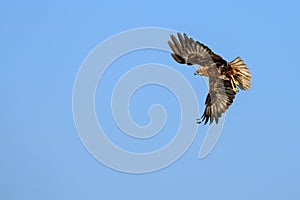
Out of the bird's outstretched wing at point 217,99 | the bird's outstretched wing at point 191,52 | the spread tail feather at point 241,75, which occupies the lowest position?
the bird's outstretched wing at point 217,99

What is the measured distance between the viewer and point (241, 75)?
216cm

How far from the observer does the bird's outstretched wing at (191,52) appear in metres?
2.08

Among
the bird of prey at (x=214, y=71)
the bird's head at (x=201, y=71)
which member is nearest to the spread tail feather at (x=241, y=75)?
the bird of prey at (x=214, y=71)

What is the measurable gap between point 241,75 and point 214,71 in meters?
0.15

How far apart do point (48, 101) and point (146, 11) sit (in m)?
0.65

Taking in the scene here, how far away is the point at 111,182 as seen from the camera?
201cm

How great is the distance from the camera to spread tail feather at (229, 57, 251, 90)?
7.06 feet

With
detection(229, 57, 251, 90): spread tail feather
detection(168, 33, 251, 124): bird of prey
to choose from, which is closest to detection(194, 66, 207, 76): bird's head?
detection(168, 33, 251, 124): bird of prey

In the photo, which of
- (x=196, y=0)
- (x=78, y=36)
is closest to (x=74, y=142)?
(x=78, y=36)

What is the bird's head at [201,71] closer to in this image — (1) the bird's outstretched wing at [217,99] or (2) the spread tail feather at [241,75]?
(1) the bird's outstretched wing at [217,99]

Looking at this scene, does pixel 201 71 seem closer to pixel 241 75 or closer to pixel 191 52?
pixel 191 52

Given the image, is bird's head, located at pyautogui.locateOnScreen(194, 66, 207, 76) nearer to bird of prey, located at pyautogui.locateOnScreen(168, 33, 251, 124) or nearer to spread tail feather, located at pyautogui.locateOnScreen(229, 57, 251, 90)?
bird of prey, located at pyautogui.locateOnScreen(168, 33, 251, 124)

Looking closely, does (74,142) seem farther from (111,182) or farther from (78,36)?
(78,36)

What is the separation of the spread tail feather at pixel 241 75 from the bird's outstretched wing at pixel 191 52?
0.07m
